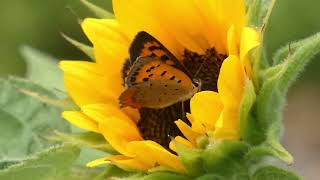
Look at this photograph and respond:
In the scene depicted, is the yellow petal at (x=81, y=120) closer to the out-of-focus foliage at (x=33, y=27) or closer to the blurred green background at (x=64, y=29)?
the blurred green background at (x=64, y=29)

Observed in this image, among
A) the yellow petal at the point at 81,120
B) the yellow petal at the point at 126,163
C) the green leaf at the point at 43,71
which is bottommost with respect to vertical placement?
the green leaf at the point at 43,71

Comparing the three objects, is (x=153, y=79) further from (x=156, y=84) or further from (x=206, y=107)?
(x=206, y=107)

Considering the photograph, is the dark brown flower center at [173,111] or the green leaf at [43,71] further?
the green leaf at [43,71]

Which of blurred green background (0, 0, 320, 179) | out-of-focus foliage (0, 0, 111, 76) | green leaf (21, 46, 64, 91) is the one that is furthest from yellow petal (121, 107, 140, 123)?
out-of-focus foliage (0, 0, 111, 76)

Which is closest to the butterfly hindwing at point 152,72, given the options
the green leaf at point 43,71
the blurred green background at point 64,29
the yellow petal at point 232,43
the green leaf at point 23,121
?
the yellow petal at point 232,43

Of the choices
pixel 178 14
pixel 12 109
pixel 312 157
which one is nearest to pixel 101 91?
pixel 178 14

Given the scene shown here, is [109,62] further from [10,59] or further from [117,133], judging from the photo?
[10,59]
